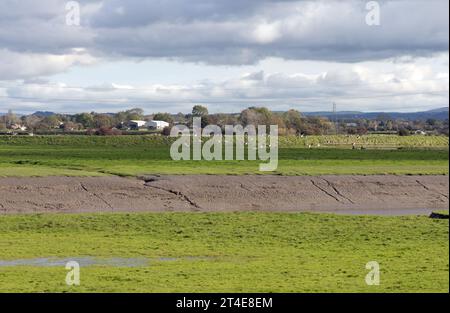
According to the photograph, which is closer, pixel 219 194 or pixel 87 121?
pixel 219 194

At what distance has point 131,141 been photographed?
391 ft

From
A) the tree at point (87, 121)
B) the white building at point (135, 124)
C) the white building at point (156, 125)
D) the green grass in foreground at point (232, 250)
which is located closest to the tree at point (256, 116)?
the white building at point (156, 125)

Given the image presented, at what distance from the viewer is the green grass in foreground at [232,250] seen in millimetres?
22719

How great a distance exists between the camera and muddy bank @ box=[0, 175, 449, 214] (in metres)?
46.2

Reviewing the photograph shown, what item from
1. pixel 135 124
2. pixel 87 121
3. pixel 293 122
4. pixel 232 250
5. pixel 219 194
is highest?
pixel 293 122

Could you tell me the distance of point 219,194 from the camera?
49.9m

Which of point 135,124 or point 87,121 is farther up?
point 87,121

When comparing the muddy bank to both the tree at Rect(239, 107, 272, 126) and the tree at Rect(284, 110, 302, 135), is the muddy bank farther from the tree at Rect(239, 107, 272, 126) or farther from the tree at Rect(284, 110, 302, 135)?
the tree at Rect(284, 110, 302, 135)

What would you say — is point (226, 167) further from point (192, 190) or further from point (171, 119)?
point (171, 119)

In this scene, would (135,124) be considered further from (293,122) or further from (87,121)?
(293,122)

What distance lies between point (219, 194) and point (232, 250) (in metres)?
20.2

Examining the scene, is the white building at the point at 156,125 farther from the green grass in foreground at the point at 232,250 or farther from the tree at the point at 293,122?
the green grass in foreground at the point at 232,250

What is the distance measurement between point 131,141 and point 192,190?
69.6m

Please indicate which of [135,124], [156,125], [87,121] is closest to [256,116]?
[156,125]
